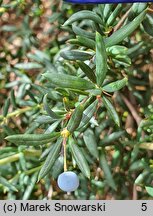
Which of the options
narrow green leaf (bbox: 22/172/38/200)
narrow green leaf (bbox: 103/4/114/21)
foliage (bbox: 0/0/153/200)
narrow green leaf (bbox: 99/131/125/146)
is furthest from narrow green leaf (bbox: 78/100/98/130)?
narrow green leaf (bbox: 22/172/38/200)

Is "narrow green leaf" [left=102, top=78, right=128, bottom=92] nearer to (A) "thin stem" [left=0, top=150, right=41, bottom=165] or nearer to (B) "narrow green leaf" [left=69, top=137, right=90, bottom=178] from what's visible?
(B) "narrow green leaf" [left=69, top=137, right=90, bottom=178]

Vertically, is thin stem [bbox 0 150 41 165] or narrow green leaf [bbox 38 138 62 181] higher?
thin stem [bbox 0 150 41 165]

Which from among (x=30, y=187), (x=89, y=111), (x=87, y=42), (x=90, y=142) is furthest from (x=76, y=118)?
(x=30, y=187)

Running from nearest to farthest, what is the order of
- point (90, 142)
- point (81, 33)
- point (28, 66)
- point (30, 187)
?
point (81, 33) < point (90, 142) < point (30, 187) < point (28, 66)

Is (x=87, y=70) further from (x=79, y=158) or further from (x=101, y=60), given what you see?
(x=79, y=158)

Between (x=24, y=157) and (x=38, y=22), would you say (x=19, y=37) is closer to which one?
(x=38, y=22)

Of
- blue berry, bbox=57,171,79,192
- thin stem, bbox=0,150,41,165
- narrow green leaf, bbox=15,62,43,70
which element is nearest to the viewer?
blue berry, bbox=57,171,79,192

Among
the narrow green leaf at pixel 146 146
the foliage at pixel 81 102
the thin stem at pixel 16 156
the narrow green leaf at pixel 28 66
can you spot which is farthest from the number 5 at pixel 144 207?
the narrow green leaf at pixel 28 66

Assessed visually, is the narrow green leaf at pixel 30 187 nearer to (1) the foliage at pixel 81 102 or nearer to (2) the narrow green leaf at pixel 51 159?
(1) the foliage at pixel 81 102
